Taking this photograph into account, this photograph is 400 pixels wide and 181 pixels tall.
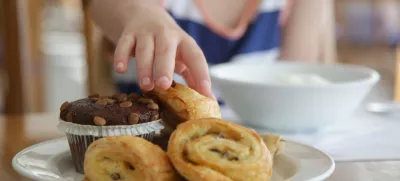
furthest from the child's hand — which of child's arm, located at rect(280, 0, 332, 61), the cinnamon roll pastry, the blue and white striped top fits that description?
child's arm, located at rect(280, 0, 332, 61)

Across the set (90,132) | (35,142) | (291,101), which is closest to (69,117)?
(90,132)

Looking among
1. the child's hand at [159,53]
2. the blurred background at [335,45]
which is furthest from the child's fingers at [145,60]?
the blurred background at [335,45]

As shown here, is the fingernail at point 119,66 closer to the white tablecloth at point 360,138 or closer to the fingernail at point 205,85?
the fingernail at point 205,85

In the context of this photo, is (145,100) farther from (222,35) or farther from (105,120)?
(222,35)

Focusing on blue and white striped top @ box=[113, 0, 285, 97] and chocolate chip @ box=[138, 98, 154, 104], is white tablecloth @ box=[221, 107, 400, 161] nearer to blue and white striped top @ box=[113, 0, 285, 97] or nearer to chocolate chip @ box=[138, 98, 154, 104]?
chocolate chip @ box=[138, 98, 154, 104]

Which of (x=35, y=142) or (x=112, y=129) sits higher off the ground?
(x=112, y=129)

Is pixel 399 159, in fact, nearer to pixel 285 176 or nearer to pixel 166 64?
pixel 285 176
